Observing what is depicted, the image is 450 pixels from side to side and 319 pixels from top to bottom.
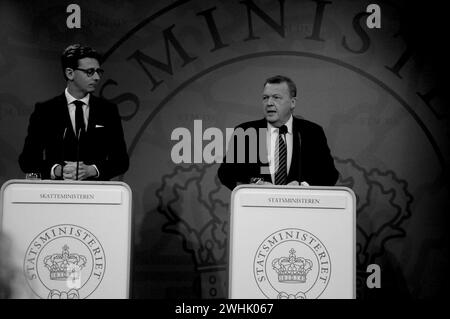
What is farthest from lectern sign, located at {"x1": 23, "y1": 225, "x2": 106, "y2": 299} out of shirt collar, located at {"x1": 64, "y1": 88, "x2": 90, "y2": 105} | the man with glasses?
shirt collar, located at {"x1": 64, "y1": 88, "x2": 90, "y2": 105}

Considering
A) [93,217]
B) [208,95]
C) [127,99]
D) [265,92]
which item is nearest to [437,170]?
[265,92]

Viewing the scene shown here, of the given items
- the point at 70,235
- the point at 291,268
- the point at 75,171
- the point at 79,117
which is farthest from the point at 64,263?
the point at 79,117

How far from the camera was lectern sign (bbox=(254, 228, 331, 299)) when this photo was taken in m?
3.01

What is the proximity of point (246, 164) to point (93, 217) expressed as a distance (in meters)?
1.45

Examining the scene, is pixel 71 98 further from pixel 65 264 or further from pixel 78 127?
pixel 65 264

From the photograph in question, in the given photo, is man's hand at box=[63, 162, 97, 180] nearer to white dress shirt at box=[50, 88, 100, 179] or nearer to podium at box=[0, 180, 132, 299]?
podium at box=[0, 180, 132, 299]

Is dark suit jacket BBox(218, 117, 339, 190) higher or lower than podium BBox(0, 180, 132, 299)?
higher

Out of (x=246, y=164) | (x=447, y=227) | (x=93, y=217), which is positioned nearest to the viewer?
(x=93, y=217)

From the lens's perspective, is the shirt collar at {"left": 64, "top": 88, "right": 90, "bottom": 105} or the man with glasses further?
the shirt collar at {"left": 64, "top": 88, "right": 90, "bottom": 105}

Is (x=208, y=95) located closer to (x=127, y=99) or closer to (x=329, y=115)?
(x=127, y=99)

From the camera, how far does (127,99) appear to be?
4520mm

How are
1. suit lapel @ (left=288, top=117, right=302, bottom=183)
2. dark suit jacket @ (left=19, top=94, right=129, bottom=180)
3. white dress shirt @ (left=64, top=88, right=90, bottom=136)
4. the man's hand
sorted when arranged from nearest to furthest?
1. the man's hand
2. suit lapel @ (left=288, top=117, right=302, bottom=183)
3. dark suit jacket @ (left=19, top=94, right=129, bottom=180)
4. white dress shirt @ (left=64, top=88, right=90, bottom=136)

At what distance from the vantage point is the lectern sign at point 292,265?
301 centimetres

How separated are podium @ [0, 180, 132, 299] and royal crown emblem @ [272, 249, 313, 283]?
0.72 m
